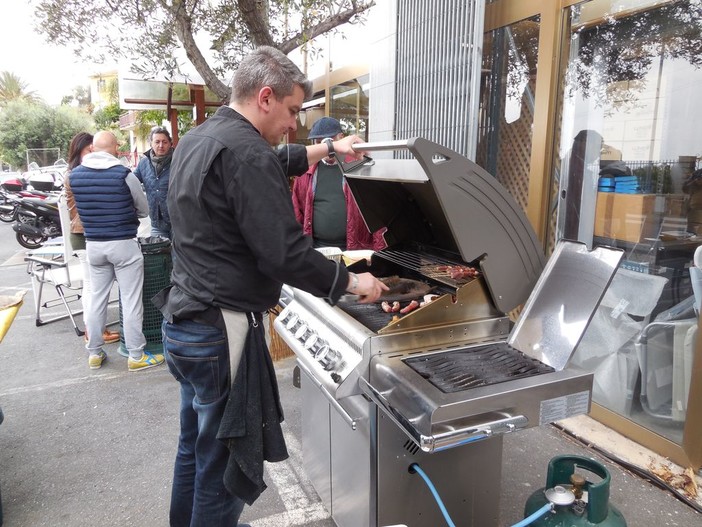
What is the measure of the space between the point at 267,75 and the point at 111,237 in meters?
2.87

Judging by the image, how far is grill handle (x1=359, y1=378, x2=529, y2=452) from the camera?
129 centimetres

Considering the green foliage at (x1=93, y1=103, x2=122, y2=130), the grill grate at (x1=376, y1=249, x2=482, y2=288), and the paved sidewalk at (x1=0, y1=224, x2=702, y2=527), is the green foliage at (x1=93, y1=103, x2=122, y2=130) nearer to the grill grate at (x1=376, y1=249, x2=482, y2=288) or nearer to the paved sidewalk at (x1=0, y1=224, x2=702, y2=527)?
the paved sidewalk at (x1=0, y1=224, x2=702, y2=527)

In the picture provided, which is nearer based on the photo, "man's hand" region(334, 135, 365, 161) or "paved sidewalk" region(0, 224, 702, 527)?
"man's hand" region(334, 135, 365, 161)

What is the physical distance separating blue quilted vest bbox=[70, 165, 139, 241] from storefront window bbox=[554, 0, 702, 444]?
10.9 feet

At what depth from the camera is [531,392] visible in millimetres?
1401

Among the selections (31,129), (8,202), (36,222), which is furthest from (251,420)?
(31,129)

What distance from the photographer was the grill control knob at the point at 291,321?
84.0 inches

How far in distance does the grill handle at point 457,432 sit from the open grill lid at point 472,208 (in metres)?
0.51

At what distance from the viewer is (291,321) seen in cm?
216

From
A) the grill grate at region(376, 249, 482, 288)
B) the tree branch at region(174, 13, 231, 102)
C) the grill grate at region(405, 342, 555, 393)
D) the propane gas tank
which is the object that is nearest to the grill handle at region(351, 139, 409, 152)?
the grill grate at region(376, 249, 482, 288)

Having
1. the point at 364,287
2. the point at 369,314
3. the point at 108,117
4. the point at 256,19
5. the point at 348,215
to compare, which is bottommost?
the point at 369,314

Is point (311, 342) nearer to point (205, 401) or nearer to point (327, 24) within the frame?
point (205, 401)

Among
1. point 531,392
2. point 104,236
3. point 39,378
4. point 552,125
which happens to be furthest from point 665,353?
point 39,378

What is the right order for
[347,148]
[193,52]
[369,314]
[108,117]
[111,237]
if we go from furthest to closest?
[108,117] < [193,52] < [111,237] < [347,148] < [369,314]
